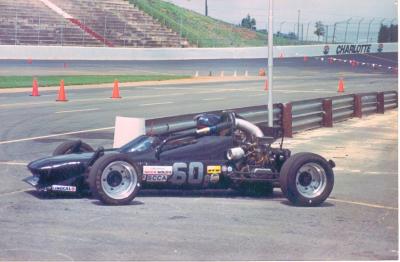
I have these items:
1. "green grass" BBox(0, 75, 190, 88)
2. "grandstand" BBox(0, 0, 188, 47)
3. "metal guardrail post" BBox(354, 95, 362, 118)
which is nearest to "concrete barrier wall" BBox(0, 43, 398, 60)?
"grandstand" BBox(0, 0, 188, 47)

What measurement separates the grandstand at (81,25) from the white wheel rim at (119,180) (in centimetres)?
5212

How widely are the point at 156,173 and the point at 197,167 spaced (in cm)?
51

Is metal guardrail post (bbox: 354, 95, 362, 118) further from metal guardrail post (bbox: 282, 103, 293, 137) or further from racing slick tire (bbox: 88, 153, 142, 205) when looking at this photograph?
racing slick tire (bbox: 88, 153, 142, 205)

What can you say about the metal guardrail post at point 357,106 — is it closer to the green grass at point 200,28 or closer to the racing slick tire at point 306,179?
the racing slick tire at point 306,179

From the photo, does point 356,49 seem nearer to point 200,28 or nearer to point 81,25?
point 200,28

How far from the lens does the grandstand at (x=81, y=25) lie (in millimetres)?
62281

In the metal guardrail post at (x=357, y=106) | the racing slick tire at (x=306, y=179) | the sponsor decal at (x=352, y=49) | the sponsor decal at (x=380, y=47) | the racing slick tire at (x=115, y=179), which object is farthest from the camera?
the sponsor decal at (x=352, y=49)

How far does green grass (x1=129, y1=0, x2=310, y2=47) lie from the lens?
77.8 meters

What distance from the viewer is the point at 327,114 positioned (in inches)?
855

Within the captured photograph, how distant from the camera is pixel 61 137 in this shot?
18.0 m

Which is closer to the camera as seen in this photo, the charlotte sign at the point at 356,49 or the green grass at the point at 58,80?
Result: the green grass at the point at 58,80

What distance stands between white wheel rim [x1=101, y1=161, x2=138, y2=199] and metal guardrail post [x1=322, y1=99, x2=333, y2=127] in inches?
484

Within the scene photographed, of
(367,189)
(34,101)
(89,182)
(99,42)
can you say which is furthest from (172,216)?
(99,42)

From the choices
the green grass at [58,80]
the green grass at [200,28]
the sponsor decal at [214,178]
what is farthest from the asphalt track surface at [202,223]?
the green grass at [200,28]
